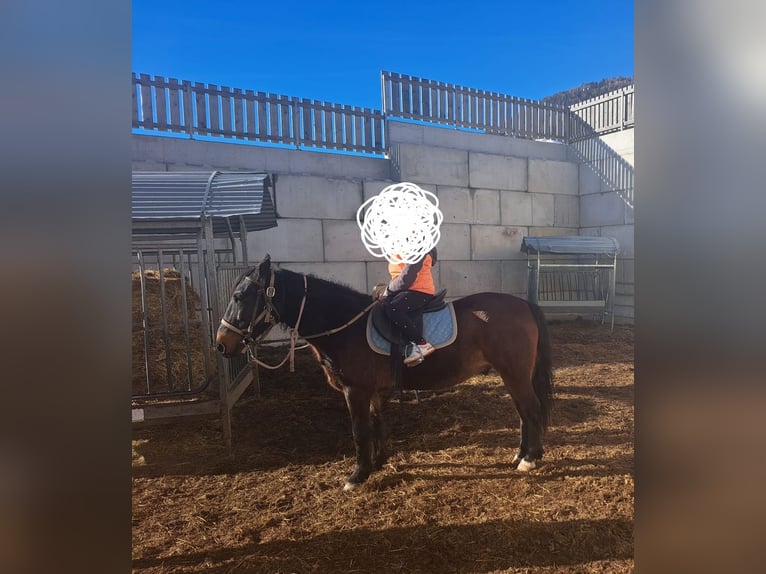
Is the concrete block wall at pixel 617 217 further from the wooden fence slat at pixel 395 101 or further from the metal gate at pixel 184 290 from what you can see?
the metal gate at pixel 184 290

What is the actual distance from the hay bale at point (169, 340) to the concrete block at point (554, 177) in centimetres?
230

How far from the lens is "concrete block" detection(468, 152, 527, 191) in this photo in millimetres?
2229

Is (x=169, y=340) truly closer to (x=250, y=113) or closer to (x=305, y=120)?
(x=250, y=113)

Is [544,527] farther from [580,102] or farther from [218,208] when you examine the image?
[218,208]

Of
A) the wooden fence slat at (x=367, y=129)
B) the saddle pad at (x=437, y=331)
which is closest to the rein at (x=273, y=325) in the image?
the saddle pad at (x=437, y=331)

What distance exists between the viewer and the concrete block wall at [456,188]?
7.00 ft

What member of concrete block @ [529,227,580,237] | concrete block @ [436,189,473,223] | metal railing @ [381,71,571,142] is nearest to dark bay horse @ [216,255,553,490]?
concrete block @ [529,227,580,237]

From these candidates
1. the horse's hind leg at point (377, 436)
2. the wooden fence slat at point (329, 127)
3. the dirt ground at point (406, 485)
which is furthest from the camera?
the horse's hind leg at point (377, 436)

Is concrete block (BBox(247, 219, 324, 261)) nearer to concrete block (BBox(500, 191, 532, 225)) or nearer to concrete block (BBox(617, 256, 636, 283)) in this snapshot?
concrete block (BBox(500, 191, 532, 225))

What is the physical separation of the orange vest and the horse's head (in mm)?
713

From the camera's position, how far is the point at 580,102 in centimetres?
212

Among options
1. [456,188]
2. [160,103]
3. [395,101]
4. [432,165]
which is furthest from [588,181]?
[160,103]
